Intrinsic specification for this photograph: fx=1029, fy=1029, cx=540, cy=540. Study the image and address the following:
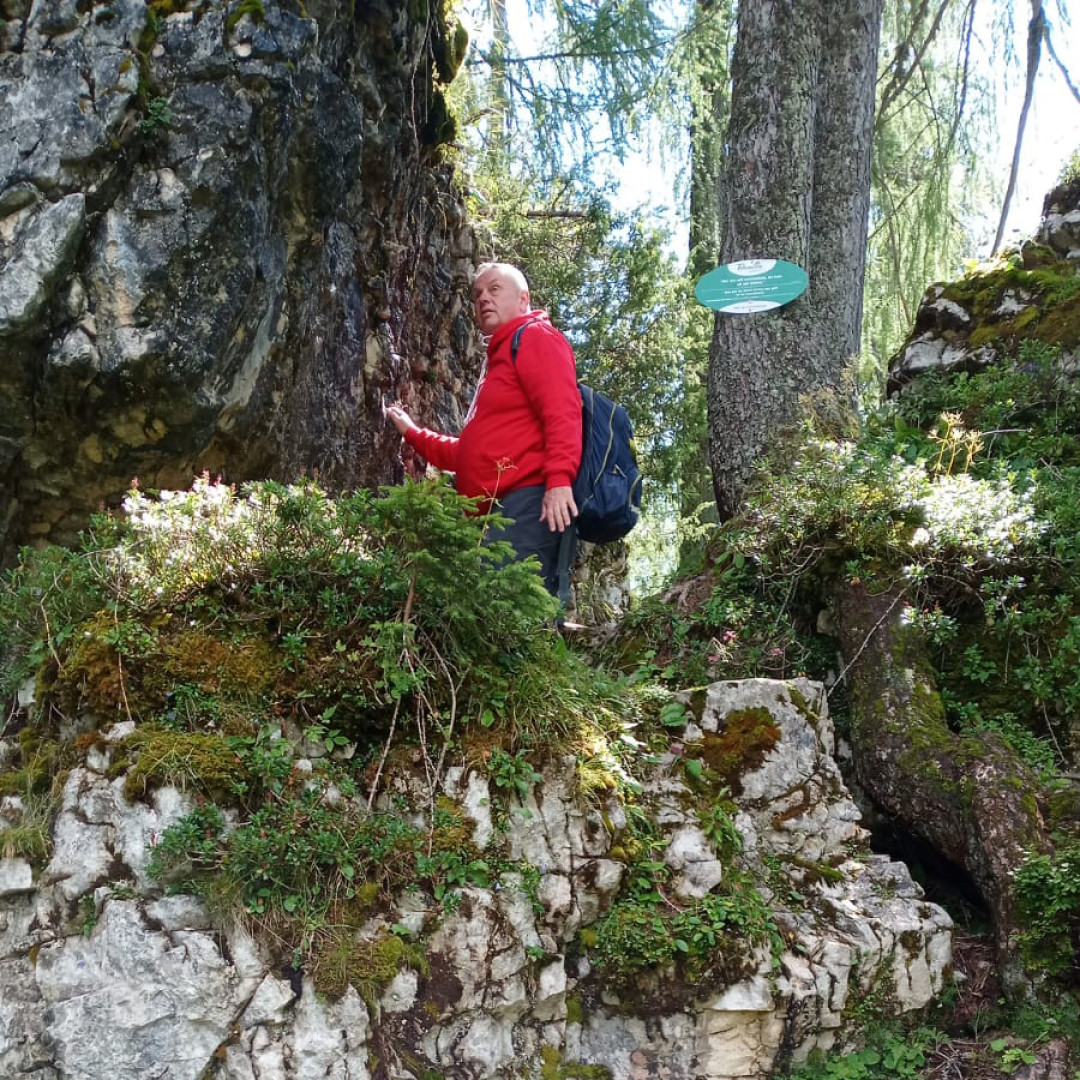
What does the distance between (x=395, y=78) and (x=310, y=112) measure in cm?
118

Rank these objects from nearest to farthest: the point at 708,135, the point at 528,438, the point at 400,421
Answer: the point at 528,438 < the point at 400,421 < the point at 708,135

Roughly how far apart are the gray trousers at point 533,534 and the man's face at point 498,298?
0.86 meters

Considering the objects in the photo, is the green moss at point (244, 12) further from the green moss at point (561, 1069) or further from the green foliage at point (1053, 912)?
the green foliage at point (1053, 912)

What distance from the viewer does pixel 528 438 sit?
4691mm

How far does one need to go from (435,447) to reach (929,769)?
2.83m

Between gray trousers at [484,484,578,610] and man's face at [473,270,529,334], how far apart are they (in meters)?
0.86

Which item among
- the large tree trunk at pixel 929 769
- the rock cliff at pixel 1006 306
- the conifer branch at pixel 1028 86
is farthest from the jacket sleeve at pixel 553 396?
the conifer branch at pixel 1028 86

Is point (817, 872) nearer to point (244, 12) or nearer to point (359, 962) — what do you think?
point (359, 962)

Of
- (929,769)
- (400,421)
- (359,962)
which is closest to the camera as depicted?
(359,962)

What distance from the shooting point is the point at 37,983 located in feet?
10.6

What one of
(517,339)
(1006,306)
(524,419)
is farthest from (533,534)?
(1006,306)

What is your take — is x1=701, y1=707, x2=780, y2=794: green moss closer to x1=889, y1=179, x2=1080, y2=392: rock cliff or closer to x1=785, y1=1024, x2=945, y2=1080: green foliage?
x1=785, y1=1024, x2=945, y2=1080: green foliage

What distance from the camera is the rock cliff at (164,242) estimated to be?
4.43 metres

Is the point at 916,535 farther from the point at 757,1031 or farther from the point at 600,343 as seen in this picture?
the point at 600,343
